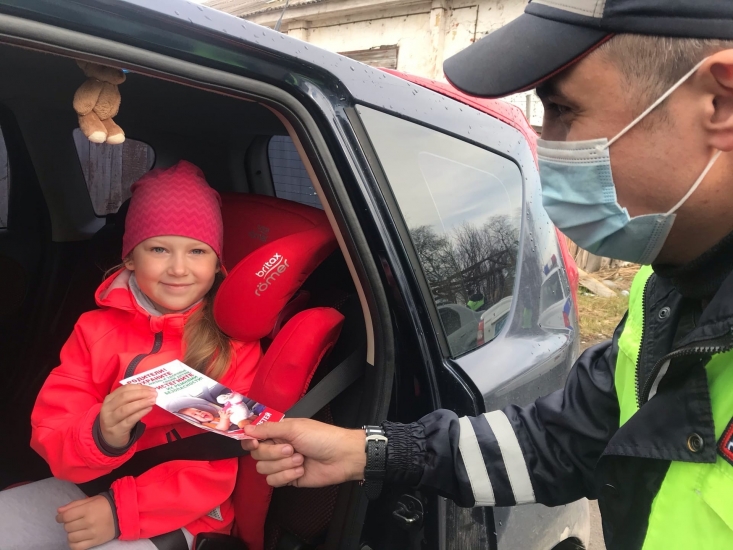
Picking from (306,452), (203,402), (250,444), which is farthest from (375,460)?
(203,402)

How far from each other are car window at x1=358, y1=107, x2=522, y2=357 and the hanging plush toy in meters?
0.54

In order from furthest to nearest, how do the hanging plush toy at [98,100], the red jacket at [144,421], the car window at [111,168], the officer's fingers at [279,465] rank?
1. the car window at [111,168]
2. the red jacket at [144,421]
3. the officer's fingers at [279,465]
4. the hanging plush toy at [98,100]

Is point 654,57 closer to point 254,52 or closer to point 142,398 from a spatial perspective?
point 254,52

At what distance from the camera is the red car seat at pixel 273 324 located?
1.38 meters

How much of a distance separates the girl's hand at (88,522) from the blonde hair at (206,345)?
400mm

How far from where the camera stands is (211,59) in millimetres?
992

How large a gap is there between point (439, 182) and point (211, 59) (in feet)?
2.33

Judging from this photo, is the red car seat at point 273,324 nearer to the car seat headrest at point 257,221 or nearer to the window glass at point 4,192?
the car seat headrest at point 257,221

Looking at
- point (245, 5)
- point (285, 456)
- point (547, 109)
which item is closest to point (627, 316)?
point (547, 109)

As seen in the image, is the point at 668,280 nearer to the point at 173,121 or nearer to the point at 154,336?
the point at 154,336

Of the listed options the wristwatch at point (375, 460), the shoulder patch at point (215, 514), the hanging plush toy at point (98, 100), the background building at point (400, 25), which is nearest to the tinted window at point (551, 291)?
the wristwatch at point (375, 460)

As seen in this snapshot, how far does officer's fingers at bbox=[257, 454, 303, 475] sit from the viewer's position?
1.20 meters

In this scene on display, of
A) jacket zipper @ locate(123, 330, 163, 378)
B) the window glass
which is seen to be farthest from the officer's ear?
the window glass

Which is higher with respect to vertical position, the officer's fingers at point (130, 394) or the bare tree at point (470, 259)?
the bare tree at point (470, 259)
